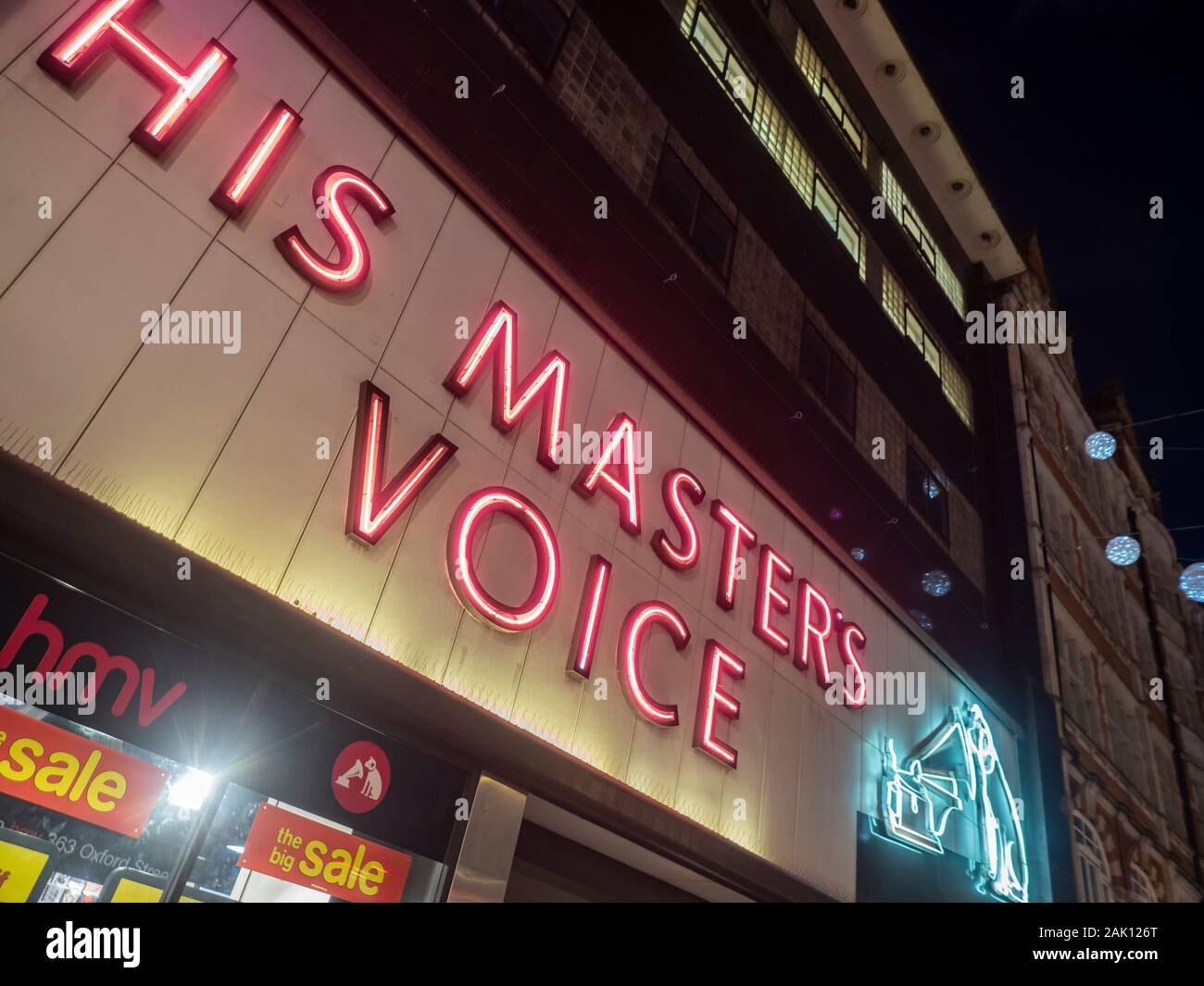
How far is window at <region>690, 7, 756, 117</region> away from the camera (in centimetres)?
1293

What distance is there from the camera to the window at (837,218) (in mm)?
15398

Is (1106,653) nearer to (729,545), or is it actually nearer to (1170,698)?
(1170,698)

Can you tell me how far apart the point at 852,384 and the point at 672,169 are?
17.0ft

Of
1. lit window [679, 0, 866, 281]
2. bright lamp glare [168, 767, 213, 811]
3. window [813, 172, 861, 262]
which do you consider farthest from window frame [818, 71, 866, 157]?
bright lamp glare [168, 767, 213, 811]

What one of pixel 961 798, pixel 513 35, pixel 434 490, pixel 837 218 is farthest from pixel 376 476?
pixel 837 218

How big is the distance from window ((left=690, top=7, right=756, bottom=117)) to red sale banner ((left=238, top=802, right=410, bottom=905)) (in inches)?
454

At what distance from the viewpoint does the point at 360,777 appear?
5.77 metres

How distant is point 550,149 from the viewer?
30.0 ft

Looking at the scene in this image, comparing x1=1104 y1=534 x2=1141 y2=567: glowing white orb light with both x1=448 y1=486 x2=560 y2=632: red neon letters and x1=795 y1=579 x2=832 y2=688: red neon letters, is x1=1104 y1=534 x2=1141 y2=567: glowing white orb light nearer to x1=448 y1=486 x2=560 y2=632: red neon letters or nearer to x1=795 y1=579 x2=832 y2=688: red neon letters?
x1=795 y1=579 x2=832 y2=688: red neon letters

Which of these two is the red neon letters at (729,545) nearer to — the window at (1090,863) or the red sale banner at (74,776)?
the red sale banner at (74,776)

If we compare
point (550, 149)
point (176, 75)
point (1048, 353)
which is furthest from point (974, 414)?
point (176, 75)

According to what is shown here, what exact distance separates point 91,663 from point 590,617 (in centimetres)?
377

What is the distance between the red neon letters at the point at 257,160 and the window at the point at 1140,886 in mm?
19194
